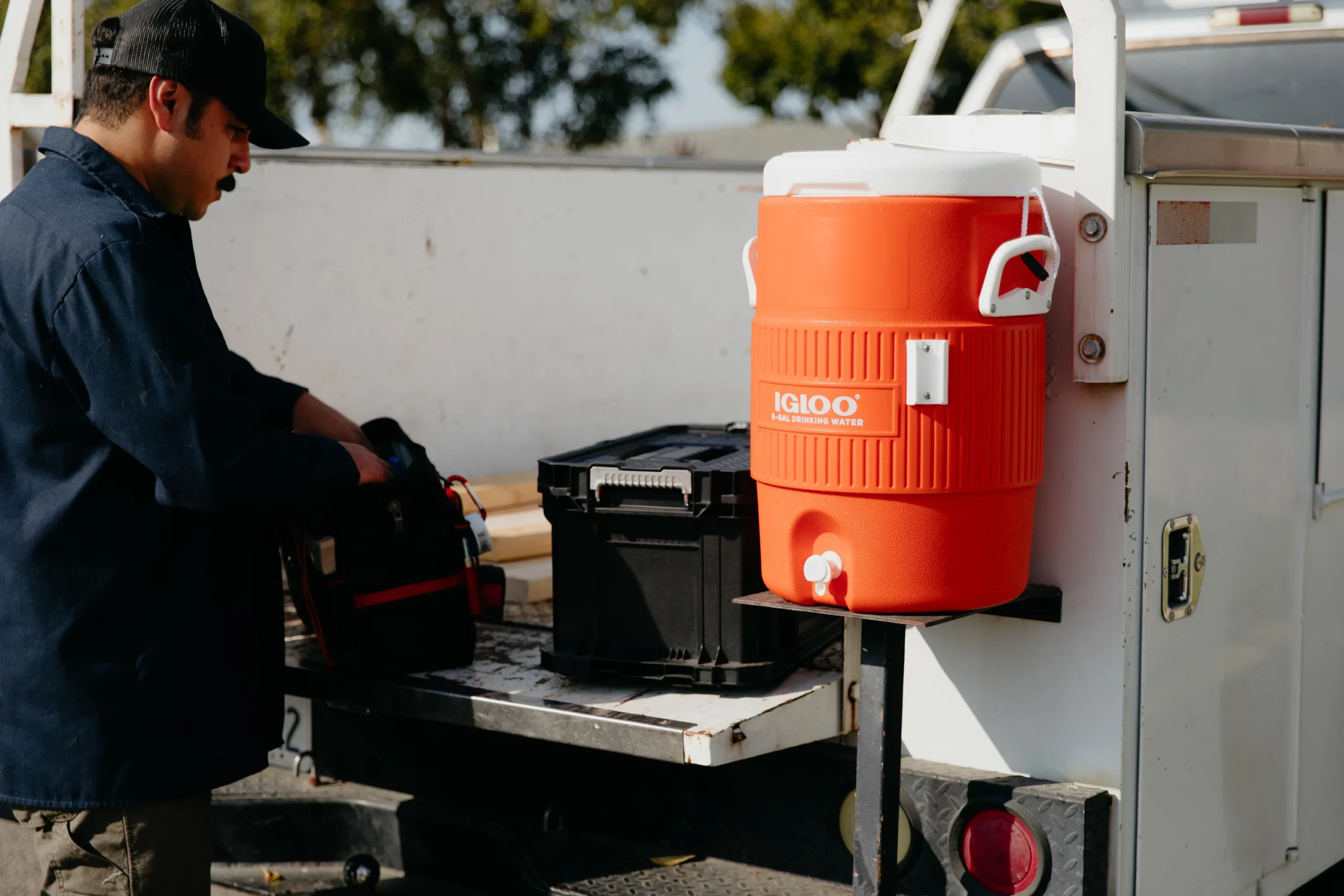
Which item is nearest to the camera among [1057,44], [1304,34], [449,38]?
→ [1304,34]

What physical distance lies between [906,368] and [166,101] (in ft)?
4.22

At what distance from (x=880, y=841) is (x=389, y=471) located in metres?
1.13

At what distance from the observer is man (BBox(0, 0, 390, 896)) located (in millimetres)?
2342

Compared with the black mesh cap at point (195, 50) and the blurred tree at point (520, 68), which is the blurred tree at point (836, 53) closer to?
the blurred tree at point (520, 68)

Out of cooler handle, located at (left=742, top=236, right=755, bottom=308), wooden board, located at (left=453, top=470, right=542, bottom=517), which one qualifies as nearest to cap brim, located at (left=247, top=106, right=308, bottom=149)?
cooler handle, located at (left=742, top=236, right=755, bottom=308)

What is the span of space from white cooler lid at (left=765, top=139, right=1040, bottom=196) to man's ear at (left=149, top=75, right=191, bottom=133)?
3.24ft

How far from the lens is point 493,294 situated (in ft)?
16.9

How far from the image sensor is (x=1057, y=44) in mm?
4047

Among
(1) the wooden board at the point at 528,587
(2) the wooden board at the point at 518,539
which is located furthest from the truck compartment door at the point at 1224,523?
(2) the wooden board at the point at 518,539

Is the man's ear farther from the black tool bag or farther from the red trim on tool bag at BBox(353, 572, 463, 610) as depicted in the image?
the red trim on tool bag at BBox(353, 572, 463, 610)

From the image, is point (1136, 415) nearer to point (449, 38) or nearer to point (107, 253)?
point (107, 253)

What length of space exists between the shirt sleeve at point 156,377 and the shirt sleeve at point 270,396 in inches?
28.5

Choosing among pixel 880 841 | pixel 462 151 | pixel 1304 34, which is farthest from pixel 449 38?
pixel 880 841

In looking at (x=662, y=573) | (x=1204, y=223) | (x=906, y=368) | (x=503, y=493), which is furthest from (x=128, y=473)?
(x=503, y=493)
